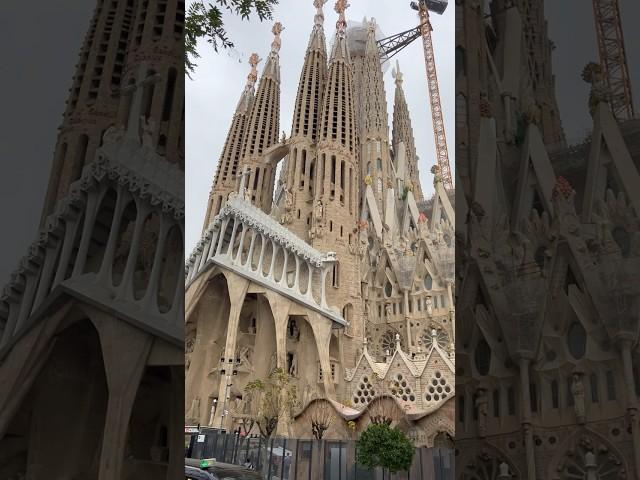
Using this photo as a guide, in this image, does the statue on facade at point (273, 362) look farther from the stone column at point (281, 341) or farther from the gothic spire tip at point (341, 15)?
the gothic spire tip at point (341, 15)

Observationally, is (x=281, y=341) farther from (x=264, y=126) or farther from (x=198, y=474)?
(x=264, y=126)

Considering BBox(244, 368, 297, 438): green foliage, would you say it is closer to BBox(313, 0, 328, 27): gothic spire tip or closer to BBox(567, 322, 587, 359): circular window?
BBox(567, 322, 587, 359): circular window

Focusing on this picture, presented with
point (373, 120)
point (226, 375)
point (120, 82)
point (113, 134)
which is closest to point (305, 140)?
point (120, 82)

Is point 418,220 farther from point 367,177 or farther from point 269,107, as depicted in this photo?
point 269,107

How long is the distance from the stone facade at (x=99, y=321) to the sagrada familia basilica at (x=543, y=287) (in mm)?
815

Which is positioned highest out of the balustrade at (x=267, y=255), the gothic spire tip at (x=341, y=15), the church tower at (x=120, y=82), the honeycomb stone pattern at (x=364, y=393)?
the gothic spire tip at (x=341, y=15)

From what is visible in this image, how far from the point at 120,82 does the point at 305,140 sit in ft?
2.35

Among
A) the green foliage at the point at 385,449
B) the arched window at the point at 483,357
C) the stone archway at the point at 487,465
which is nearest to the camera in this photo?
the green foliage at the point at 385,449

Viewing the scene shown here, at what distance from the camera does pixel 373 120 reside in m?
3.38

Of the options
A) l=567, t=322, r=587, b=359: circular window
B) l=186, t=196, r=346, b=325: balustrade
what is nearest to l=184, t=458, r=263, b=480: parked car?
l=186, t=196, r=346, b=325: balustrade

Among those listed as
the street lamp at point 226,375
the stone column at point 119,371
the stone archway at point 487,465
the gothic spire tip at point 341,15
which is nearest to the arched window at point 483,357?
the stone archway at point 487,465

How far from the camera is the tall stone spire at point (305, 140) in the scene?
1.59m

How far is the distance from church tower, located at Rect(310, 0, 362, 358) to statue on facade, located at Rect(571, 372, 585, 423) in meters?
0.61

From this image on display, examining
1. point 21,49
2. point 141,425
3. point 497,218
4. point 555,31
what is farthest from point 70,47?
point 555,31
